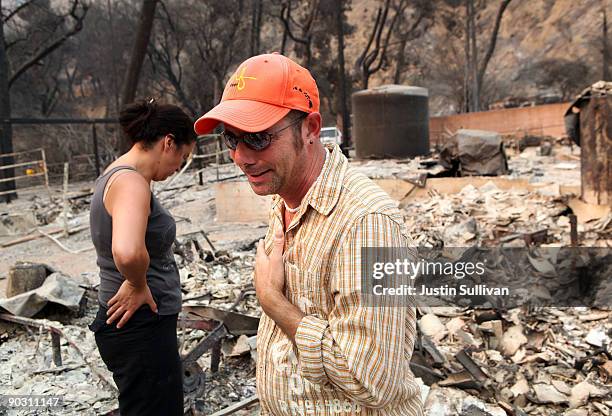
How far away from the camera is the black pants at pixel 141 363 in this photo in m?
2.39

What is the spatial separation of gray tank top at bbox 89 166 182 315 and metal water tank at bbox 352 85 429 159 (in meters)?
17.5

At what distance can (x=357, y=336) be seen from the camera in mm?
1416

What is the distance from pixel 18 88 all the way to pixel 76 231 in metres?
25.4

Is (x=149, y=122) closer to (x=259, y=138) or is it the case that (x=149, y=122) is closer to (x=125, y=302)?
(x=125, y=302)

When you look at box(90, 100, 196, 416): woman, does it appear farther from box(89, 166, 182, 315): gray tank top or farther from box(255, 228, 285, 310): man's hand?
box(255, 228, 285, 310): man's hand

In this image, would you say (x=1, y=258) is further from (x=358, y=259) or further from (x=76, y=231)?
(x=358, y=259)

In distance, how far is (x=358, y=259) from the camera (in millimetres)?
1459

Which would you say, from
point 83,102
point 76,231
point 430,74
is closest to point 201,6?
point 83,102

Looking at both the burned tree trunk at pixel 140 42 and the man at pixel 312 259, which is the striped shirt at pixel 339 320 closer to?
the man at pixel 312 259

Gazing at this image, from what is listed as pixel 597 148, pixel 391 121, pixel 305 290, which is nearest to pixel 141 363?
pixel 305 290

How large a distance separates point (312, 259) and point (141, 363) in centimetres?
125

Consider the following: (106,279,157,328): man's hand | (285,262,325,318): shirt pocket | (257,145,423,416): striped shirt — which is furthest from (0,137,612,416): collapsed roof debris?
(285,262,325,318): shirt pocket

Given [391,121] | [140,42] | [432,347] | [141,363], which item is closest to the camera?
[141,363]

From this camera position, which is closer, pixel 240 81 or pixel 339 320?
pixel 339 320
